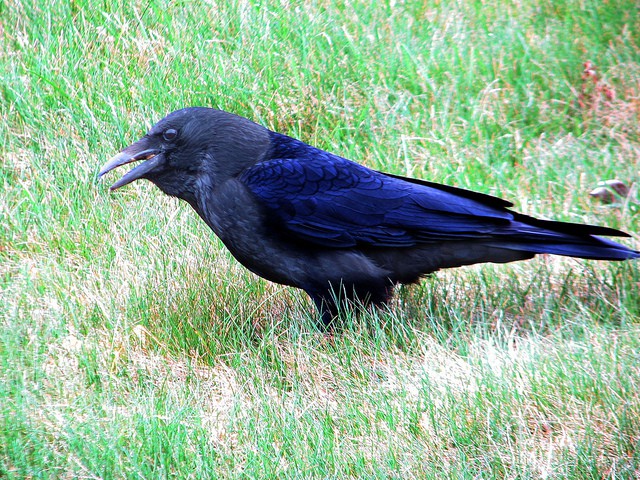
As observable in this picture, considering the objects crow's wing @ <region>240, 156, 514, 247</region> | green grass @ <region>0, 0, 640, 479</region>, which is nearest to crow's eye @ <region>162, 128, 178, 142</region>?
crow's wing @ <region>240, 156, 514, 247</region>

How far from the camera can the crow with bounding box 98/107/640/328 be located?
4.14 meters

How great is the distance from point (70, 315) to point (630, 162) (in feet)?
11.8

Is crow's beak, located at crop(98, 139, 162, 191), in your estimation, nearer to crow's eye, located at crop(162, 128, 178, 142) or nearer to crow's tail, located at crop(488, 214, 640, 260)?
crow's eye, located at crop(162, 128, 178, 142)

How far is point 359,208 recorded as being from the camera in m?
4.26

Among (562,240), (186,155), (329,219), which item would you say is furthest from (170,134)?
(562,240)

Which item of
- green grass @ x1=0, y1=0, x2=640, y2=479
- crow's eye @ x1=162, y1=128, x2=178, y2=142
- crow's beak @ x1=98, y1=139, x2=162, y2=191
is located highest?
crow's eye @ x1=162, y1=128, x2=178, y2=142

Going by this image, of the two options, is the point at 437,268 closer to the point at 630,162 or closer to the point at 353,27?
the point at 630,162

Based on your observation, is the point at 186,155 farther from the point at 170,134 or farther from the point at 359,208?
the point at 359,208

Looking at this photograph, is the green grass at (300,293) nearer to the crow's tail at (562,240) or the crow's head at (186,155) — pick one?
the crow's tail at (562,240)

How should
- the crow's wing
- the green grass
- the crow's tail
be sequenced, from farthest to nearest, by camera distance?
the crow's wing, the crow's tail, the green grass

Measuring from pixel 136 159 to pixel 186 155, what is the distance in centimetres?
26

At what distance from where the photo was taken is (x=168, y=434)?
130 inches

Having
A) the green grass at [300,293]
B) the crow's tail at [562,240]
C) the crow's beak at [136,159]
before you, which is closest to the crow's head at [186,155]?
the crow's beak at [136,159]

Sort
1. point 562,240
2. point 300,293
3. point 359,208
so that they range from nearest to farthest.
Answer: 1. point 562,240
2. point 359,208
3. point 300,293
